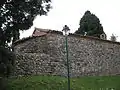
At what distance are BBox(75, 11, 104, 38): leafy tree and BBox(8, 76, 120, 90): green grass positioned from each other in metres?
17.0

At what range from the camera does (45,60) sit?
22.0 metres

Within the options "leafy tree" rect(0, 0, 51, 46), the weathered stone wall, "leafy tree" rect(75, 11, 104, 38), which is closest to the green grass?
the weathered stone wall

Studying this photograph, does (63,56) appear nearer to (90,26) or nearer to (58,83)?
(58,83)

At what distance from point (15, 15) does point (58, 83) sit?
5180 millimetres

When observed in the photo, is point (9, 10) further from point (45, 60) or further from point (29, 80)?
point (45, 60)

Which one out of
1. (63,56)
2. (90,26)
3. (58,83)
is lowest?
(58,83)

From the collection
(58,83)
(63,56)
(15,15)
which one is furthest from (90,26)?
(15,15)

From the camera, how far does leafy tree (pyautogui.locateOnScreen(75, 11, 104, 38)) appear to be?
129 ft

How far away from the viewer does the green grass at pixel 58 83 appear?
18.1 m

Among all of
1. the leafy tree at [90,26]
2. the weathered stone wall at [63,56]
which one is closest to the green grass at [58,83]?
the weathered stone wall at [63,56]

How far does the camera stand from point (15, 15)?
16.0 m

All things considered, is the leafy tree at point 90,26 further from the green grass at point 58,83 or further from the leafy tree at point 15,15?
the leafy tree at point 15,15

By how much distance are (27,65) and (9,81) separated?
8.40ft

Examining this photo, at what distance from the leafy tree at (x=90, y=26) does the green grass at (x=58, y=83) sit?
16983mm
